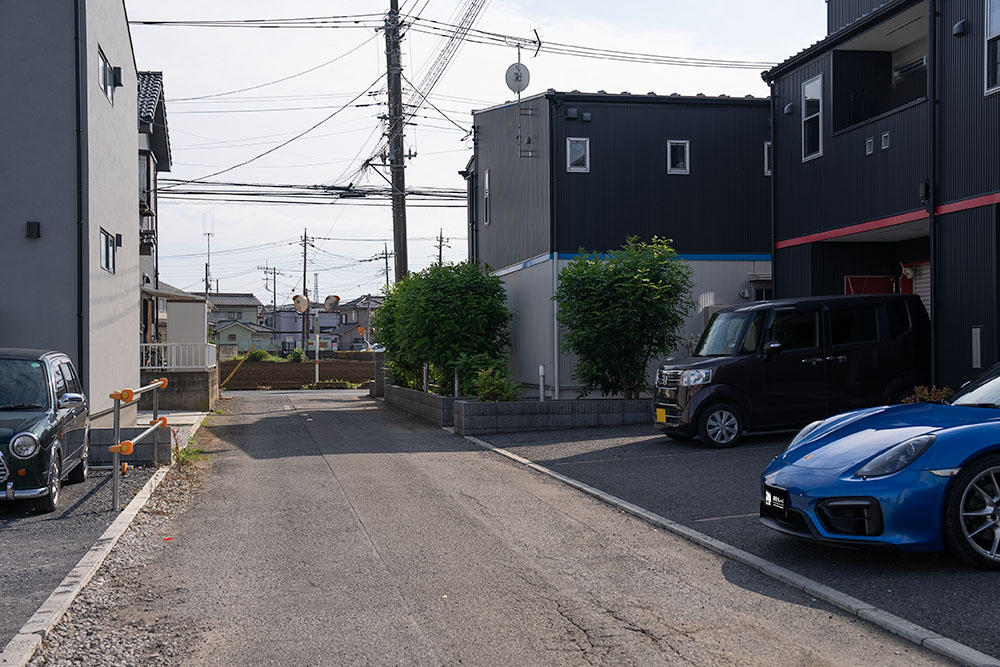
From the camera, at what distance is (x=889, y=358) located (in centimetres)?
1216

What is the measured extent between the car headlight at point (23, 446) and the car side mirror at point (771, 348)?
8.75 m

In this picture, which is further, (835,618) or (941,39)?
(941,39)

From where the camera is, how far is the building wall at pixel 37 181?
1194 centimetres

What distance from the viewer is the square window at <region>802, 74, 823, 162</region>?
15.0 m

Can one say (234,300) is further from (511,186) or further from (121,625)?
(121,625)

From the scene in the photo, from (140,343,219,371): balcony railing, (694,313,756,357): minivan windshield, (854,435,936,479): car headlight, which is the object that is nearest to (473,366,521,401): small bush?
(694,313,756,357): minivan windshield

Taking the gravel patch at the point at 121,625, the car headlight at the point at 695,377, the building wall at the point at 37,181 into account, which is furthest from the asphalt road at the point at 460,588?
the building wall at the point at 37,181

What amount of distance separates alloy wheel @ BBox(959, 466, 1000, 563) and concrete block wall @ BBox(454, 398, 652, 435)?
9.71 m

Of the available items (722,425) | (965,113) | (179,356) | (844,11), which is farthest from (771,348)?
(179,356)

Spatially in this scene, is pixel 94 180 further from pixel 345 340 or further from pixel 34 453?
pixel 345 340

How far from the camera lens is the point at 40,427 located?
796 centimetres

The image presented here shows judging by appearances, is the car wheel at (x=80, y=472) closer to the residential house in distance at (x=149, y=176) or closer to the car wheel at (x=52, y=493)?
the car wheel at (x=52, y=493)

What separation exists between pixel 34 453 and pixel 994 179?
1120 centimetres

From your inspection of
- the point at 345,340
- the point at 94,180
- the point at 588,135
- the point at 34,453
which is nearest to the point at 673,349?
the point at 588,135
